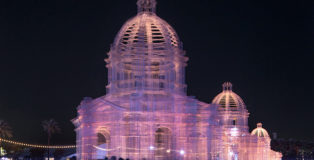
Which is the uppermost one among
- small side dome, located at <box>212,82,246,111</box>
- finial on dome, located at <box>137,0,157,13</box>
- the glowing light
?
finial on dome, located at <box>137,0,157,13</box>

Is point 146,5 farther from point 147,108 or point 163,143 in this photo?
point 163,143

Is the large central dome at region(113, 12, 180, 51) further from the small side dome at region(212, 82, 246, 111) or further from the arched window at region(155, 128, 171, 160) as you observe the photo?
the small side dome at region(212, 82, 246, 111)

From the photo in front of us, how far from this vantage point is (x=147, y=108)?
151 ft

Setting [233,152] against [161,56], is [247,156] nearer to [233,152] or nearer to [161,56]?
[233,152]

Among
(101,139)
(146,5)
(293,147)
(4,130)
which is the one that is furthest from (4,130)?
(293,147)

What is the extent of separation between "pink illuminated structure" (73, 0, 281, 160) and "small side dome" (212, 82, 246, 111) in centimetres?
1317

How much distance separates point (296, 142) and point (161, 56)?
61129mm

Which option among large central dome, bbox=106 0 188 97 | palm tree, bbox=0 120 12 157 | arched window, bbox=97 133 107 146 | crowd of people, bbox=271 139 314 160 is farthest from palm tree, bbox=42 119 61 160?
crowd of people, bbox=271 139 314 160

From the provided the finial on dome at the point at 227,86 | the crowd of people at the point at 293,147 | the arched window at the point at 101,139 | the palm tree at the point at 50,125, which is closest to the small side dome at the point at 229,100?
the finial on dome at the point at 227,86

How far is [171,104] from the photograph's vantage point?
153 feet

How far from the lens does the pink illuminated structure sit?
4472 centimetres

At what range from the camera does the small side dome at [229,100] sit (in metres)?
66.0

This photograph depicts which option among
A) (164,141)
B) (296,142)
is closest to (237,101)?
(164,141)

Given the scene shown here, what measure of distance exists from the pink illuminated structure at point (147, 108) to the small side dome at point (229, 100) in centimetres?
1317
